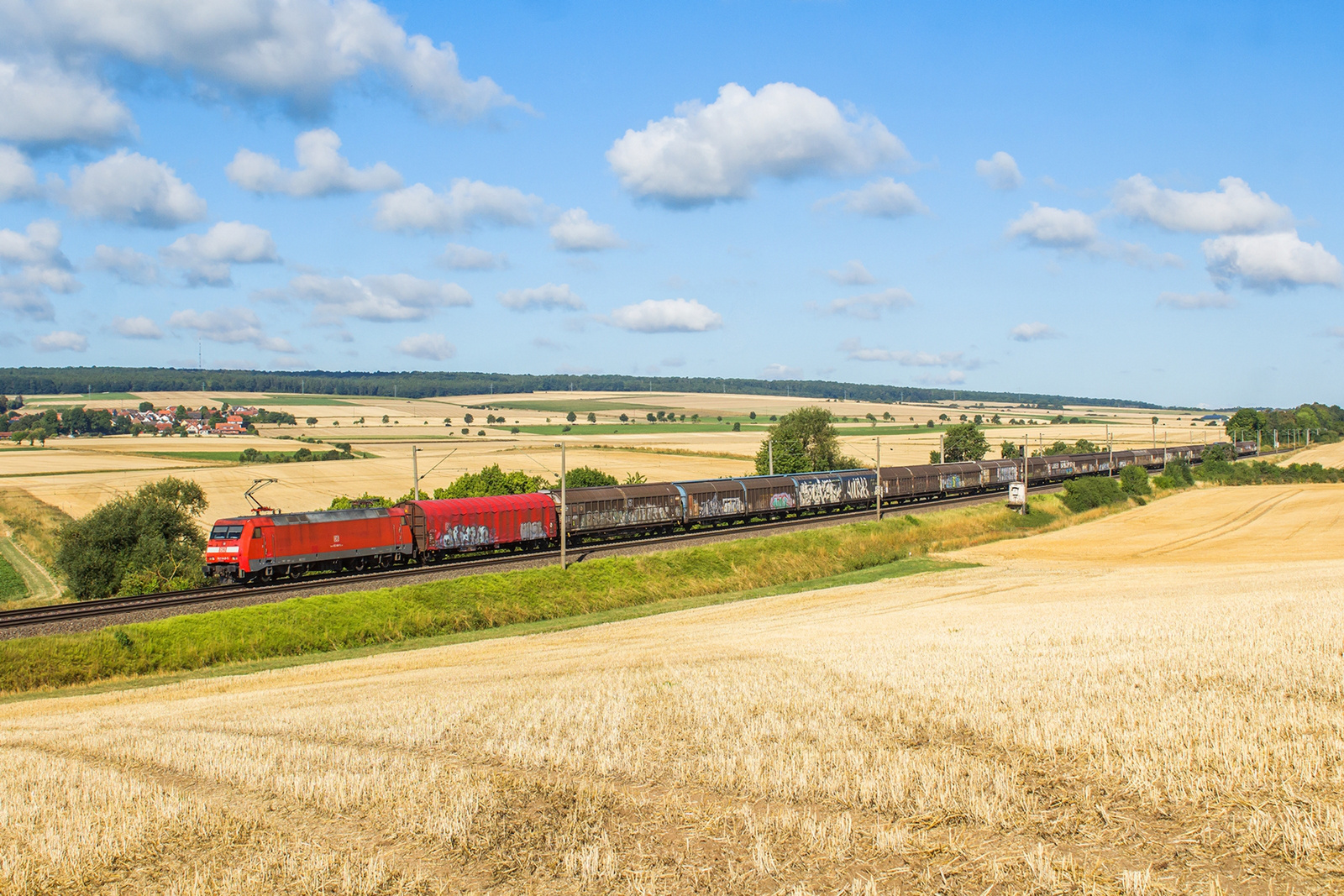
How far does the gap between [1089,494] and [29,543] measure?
89.6 m

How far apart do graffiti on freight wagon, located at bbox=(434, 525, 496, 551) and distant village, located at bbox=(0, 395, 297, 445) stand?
12487 centimetres

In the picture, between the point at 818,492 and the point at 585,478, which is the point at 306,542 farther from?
the point at 818,492

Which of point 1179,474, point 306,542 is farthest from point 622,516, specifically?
point 1179,474

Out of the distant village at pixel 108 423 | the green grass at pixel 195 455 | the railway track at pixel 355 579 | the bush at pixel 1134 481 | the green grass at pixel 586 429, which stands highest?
the distant village at pixel 108 423

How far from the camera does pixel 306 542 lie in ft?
146

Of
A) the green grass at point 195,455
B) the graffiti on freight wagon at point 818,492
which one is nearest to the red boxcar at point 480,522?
the graffiti on freight wagon at point 818,492

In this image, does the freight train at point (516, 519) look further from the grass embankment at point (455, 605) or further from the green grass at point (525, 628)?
the green grass at point (525, 628)

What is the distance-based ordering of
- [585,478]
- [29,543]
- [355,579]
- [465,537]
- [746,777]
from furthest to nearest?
[585,478]
[29,543]
[465,537]
[355,579]
[746,777]

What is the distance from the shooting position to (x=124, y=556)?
167 ft

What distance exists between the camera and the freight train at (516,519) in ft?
142

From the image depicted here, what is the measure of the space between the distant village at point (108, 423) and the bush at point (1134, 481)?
138066 millimetres

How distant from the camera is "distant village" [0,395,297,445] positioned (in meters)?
157

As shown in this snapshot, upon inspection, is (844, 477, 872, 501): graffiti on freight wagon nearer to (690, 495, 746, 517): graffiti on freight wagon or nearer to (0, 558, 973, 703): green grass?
(690, 495, 746, 517): graffiti on freight wagon

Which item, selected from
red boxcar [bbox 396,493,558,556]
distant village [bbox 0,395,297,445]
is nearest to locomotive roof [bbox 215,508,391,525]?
red boxcar [bbox 396,493,558,556]
